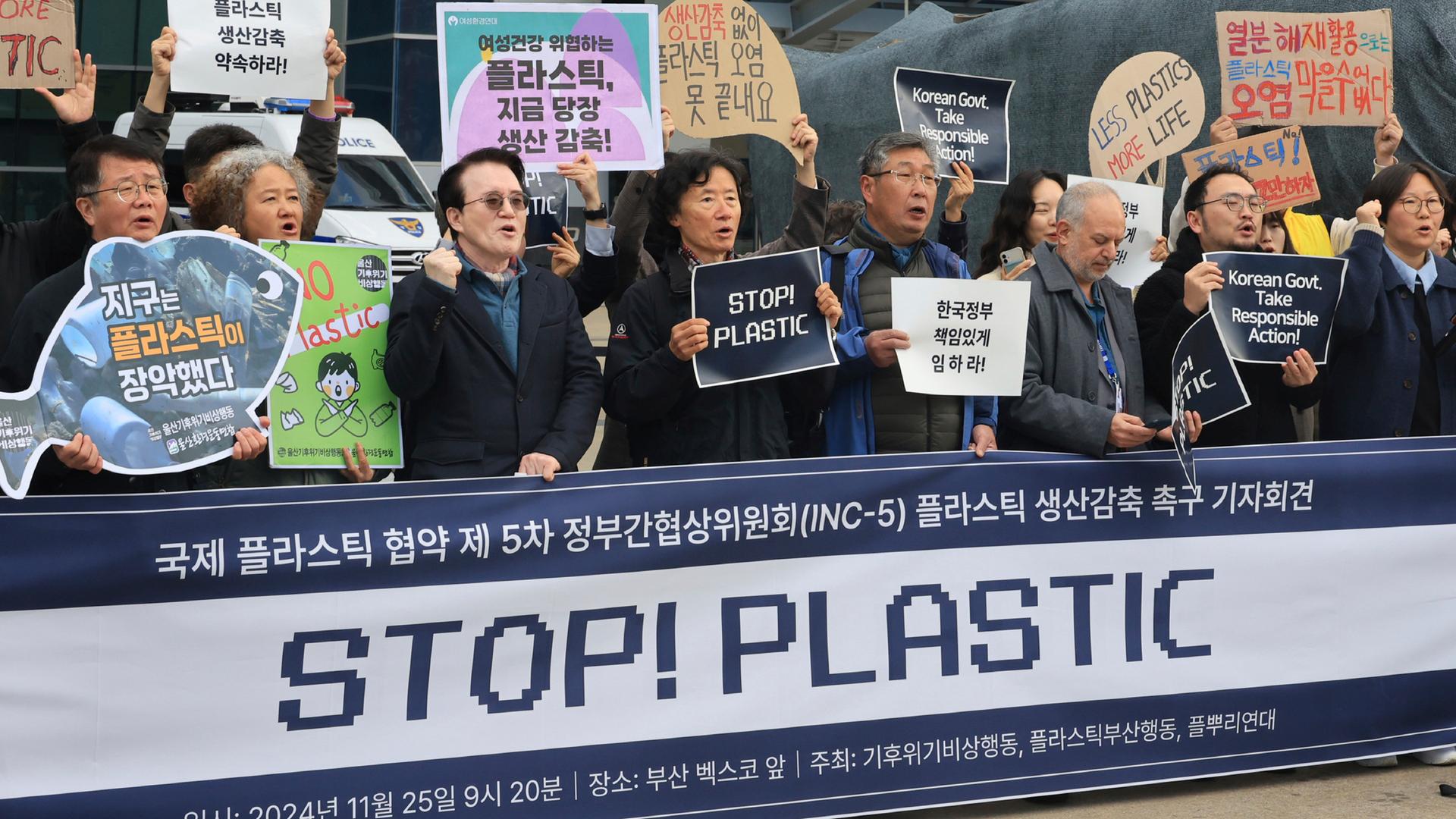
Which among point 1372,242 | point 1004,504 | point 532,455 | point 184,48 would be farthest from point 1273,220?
point 184,48

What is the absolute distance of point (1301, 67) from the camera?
6008mm

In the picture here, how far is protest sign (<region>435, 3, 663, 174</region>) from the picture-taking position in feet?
15.7

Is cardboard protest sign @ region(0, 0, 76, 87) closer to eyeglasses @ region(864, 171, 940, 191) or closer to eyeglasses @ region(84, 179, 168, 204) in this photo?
eyeglasses @ region(84, 179, 168, 204)

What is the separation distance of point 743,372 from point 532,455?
66 centimetres

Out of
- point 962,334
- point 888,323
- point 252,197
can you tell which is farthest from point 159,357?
point 962,334

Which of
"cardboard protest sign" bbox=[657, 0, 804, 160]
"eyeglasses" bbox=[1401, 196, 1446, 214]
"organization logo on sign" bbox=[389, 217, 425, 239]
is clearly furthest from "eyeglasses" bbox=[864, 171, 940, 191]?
"organization logo on sign" bbox=[389, 217, 425, 239]

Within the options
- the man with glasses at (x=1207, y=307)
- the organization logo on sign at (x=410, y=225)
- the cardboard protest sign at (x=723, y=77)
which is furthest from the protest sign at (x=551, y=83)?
the organization logo on sign at (x=410, y=225)

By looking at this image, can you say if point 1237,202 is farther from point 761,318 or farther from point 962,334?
point 761,318

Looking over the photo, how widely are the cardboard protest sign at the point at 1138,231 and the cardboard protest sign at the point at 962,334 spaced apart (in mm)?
1325

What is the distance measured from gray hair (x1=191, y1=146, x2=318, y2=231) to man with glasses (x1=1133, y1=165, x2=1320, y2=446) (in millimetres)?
2723

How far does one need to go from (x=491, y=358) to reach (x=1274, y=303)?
2.51 m

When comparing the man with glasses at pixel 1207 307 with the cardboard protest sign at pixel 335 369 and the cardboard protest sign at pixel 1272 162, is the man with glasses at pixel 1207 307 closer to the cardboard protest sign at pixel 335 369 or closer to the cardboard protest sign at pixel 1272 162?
the cardboard protest sign at pixel 1272 162

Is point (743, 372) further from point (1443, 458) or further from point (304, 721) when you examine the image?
point (1443, 458)

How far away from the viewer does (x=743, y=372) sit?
4.35 meters
